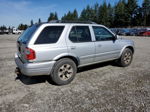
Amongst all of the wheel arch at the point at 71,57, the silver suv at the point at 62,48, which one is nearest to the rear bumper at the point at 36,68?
the silver suv at the point at 62,48

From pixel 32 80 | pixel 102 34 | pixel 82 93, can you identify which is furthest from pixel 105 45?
pixel 32 80

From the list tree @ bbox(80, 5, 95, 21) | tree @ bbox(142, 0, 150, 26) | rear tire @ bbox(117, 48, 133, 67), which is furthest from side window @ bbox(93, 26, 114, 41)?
tree @ bbox(80, 5, 95, 21)

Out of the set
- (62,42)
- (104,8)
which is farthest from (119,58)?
(104,8)

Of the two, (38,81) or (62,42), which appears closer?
(62,42)

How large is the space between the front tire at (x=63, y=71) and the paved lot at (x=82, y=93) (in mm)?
171

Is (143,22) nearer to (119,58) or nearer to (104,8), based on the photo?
(104,8)

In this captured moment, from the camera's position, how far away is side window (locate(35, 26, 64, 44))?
12.2 ft

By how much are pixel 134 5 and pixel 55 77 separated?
68.0 metres

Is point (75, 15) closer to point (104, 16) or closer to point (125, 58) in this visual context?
point (104, 16)

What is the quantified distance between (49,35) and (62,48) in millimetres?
489

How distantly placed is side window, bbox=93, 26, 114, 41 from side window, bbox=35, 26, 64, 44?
136cm

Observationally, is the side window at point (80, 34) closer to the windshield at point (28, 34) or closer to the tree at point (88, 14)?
the windshield at point (28, 34)

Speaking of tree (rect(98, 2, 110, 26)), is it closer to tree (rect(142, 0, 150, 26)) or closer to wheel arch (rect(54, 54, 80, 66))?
tree (rect(142, 0, 150, 26))

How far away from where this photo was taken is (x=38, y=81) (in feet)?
14.9
